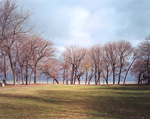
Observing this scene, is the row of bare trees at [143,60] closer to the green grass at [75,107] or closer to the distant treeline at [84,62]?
the distant treeline at [84,62]

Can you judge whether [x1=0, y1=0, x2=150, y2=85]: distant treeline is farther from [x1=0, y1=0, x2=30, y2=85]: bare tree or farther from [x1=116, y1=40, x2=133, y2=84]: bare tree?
[x1=0, y1=0, x2=30, y2=85]: bare tree

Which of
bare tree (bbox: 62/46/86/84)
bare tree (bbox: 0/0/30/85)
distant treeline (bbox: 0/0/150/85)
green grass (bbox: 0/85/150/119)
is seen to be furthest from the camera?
bare tree (bbox: 62/46/86/84)

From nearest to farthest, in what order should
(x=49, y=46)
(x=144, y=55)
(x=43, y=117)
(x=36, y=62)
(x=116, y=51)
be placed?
(x=43, y=117), (x=36, y=62), (x=49, y=46), (x=144, y=55), (x=116, y=51)

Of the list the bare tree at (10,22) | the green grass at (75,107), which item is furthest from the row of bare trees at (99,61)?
the green grass at (75,107)

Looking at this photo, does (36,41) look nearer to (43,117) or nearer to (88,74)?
(88,74)

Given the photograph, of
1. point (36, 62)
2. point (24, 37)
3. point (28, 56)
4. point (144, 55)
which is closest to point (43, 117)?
point (24, 37)

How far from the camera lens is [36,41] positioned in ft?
96.8

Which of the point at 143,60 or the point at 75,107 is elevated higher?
the point at 143,60

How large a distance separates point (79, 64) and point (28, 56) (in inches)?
770

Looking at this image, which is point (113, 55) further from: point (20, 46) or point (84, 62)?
point (20, 46)

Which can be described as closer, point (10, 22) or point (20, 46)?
point (10, 22)

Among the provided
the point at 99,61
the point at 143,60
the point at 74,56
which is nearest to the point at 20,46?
the point at 74,56

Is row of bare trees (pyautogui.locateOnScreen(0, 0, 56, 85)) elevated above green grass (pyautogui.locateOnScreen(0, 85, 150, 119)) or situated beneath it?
elevated above

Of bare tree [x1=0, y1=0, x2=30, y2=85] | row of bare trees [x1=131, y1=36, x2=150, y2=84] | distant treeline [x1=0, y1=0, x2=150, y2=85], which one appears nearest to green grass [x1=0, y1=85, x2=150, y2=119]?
bare tree [x1=0, y1=0, x2=30, y2=85]
